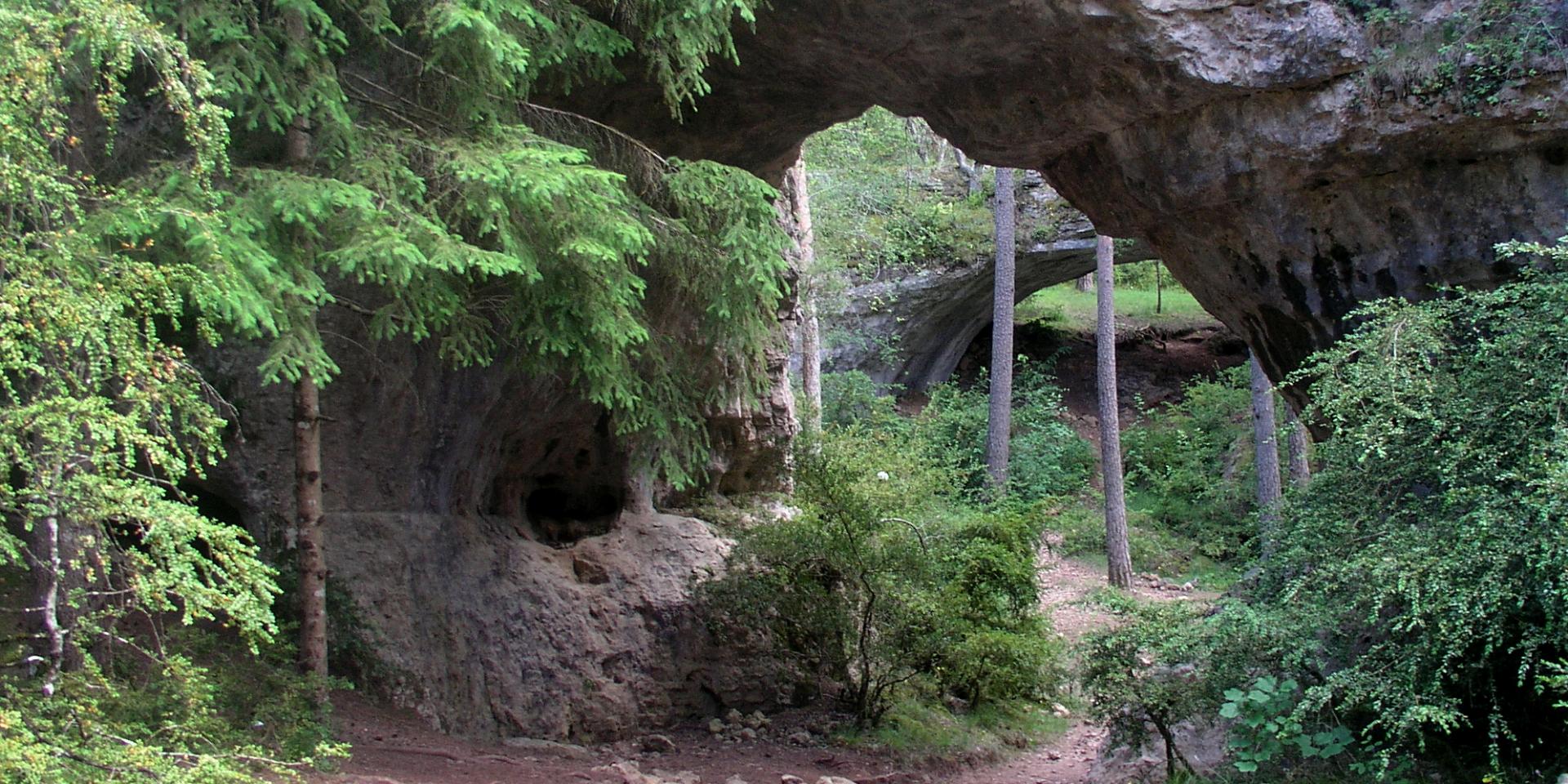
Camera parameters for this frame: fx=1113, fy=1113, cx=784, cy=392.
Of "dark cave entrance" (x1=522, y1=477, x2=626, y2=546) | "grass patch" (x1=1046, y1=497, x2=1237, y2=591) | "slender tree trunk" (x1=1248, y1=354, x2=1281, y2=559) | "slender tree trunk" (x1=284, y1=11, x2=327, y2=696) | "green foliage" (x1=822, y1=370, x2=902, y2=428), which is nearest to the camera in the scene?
"slender tree trunk" (x1=284, y1=11, x2=327, y2=696)

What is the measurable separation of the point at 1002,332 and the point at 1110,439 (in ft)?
10.3

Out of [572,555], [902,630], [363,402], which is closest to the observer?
[363,402]

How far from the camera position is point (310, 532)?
775 centimetres

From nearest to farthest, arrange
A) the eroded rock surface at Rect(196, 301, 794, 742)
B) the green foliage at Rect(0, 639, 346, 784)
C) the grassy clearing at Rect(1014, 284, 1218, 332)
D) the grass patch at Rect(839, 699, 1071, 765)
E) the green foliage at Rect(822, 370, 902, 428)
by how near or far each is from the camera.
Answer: the green foliage at Rect(0, 639, 346, 784)
the eroded rock surface at Rect(196, 301, 794, 742)
the grass patch at Rect(839, 699, 1071, 765)
the green foliage at Rect(822, 370, 902, 428)
the grassy clearing at Rect(1014, 284, 1218, 332)

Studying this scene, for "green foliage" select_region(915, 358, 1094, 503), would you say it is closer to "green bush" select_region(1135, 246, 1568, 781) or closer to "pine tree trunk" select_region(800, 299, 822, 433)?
"pine tree trunk" select_region(800, 299, 822, 433)

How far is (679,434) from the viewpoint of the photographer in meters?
9.25

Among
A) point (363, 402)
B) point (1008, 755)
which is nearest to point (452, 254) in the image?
point (363, 402)

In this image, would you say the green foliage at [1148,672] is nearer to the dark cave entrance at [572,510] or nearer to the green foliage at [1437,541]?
the green foliage at [1437,541]

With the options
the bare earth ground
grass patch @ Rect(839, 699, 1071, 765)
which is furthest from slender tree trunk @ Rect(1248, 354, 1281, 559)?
grass patch @ Rect(839, 699, 1071, 765)

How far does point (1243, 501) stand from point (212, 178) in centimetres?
1843

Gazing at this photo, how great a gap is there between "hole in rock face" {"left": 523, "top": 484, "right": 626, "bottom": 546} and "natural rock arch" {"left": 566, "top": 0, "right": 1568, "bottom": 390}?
404 centimetres

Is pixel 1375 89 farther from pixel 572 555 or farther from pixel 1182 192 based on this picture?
pixel 572 555

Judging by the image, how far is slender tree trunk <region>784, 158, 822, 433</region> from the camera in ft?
46.5

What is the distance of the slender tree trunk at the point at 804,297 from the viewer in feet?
46.5
